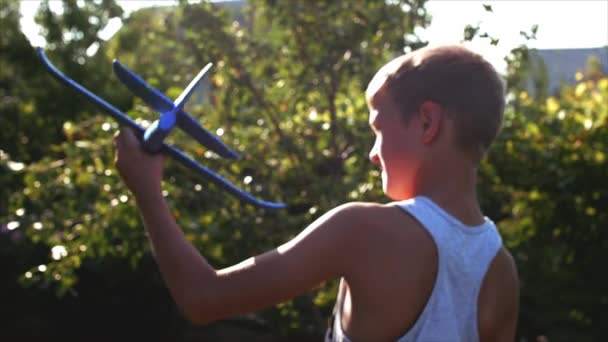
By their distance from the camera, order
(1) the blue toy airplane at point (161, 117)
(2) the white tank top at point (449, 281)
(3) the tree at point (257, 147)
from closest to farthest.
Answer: (1) the blue toy airplane at point (161, 117)
(2) the white tank top at point (449, 281)
(3) the tree at point (257, 147)

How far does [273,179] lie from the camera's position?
4.67 meters

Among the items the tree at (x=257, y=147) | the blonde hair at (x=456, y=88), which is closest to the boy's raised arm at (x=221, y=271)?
the blonde hair at (x=456, y=88)

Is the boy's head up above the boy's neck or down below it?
above

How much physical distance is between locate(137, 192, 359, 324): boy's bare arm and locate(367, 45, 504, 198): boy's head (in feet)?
0.73

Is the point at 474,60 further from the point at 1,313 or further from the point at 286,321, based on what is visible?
the point at 1,313

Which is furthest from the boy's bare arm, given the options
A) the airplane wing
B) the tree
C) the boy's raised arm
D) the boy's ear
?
the tree

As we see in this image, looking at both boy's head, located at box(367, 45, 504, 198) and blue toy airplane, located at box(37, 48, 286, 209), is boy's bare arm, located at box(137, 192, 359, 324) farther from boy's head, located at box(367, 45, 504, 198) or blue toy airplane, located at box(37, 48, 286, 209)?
boy's head, located at box(367, 45, 504, 198)

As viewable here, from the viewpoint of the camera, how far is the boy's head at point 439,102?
1.99 metres

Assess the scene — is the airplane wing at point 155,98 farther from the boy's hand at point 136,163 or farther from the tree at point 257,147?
the tree at point 257,147

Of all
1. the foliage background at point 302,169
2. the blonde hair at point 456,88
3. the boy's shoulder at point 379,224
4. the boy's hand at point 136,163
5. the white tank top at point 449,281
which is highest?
the blonde hair at point 456,88

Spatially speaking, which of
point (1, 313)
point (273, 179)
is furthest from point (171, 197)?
point (1, 313)

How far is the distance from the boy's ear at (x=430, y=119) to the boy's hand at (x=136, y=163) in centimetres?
47

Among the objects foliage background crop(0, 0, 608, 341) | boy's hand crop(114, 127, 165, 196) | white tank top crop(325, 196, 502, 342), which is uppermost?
boy's hand crop(114, 127, 165, 196)

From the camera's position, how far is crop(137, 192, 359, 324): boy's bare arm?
6.10ft
